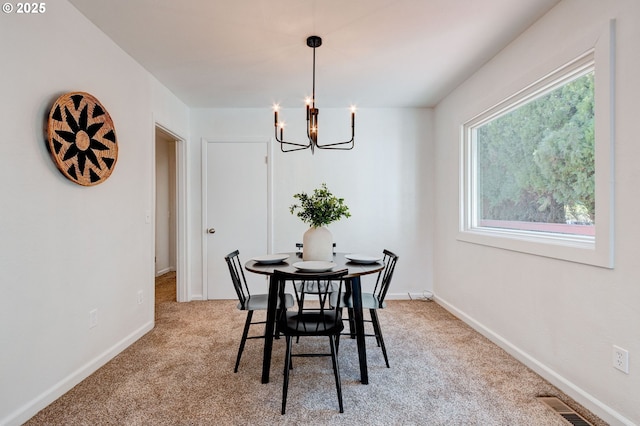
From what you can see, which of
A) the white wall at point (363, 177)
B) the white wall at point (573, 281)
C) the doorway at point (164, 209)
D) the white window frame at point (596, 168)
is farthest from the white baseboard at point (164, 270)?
the white window frame at point (596, 168)

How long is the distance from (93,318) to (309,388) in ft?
5.13

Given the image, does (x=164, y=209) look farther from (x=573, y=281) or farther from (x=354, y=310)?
(x=573, y=281)

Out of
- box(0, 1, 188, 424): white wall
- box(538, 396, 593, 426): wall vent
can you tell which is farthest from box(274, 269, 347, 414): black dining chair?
box(0, 1, 188, 424): white wall

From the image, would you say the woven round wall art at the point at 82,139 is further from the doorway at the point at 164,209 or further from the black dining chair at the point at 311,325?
the doorway at the point at 164,209

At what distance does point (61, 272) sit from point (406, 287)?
11.6ft

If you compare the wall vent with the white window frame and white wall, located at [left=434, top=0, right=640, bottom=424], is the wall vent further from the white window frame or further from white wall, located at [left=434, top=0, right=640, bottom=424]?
the white window frame

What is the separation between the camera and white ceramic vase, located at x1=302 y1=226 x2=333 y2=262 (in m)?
2.43

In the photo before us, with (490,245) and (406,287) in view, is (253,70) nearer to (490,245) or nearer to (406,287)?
(490,245)

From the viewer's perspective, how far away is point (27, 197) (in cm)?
180

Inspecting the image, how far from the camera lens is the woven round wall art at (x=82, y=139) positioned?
6.39 ft

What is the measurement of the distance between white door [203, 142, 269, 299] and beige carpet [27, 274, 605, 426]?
1.40m

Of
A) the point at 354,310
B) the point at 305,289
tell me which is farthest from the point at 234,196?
the point at 354,310

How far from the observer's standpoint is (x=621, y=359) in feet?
5.57

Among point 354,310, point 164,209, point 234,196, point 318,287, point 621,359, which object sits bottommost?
point 621,359
